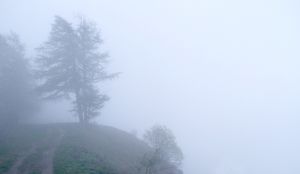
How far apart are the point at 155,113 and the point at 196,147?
3139cm

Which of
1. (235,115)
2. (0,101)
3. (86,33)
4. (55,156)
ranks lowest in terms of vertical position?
(55,156)

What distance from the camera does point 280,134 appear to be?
598 feet

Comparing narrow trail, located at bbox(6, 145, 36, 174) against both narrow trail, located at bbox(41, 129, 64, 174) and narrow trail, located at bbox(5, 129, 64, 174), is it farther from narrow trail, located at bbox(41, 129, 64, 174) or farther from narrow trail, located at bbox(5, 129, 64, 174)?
narrow trail, located at bbox(41, 129, 64, 174)

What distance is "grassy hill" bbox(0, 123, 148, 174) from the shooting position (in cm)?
2119

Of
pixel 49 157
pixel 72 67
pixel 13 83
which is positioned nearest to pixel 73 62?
pixel 72 67

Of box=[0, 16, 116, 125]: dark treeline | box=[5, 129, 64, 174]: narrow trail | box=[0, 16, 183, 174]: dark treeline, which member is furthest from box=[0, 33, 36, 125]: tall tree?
box=[5, 129, 64, 174]: narrow trail

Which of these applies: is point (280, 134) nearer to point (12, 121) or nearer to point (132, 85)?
point (132, 85)

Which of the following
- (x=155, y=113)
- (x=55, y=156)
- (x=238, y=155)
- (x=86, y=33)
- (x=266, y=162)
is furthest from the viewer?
(x=155, y=113)

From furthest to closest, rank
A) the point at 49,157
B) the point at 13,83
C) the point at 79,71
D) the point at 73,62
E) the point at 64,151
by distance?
the point at 13,83 → the point at 79,71 → the point at 73,62 → the point at 64,151 → the point at 49,157

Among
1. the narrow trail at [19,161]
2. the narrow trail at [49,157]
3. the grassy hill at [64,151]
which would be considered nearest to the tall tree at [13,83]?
the grassy hill at [64,151]

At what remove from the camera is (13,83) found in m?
33.6

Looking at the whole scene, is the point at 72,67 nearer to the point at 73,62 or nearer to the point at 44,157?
the point at 73,62

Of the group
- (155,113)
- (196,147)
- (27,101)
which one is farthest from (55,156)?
(155,113)

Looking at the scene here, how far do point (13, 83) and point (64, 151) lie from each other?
14391mm
